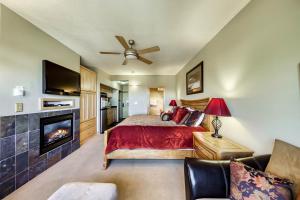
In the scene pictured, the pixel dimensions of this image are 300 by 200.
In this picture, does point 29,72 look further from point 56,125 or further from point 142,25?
point 142,25

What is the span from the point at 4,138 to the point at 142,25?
103 inches

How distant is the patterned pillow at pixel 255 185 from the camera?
876mm

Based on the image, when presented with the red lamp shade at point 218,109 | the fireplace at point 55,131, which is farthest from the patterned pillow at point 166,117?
the fireplace at point 55,131

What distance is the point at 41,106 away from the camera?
2490 mm

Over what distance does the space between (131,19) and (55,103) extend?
2.27 m

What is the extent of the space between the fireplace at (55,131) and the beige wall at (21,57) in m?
0.40

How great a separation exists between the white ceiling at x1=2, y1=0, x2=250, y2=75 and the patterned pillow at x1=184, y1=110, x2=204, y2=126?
1.57 metres

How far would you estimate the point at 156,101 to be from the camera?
22.9 feet

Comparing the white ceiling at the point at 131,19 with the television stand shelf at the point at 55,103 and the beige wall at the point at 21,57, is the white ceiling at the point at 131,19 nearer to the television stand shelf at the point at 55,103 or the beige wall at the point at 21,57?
the beige wall at the point at 21,57

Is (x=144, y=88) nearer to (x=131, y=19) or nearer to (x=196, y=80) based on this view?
(x=196, y=80)

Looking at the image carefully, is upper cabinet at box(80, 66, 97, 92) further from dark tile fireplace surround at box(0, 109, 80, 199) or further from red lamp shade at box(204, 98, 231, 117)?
red lamp shade at box(204, 98, 231, 117)

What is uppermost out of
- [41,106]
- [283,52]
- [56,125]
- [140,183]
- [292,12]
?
[292,12]

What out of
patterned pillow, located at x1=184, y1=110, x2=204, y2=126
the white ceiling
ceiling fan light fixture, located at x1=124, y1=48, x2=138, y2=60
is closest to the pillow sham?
patterned pillow, located at x1=184, y1=110, x2=204, y2=126

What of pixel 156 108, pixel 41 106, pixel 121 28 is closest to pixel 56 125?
pixel 41 106
